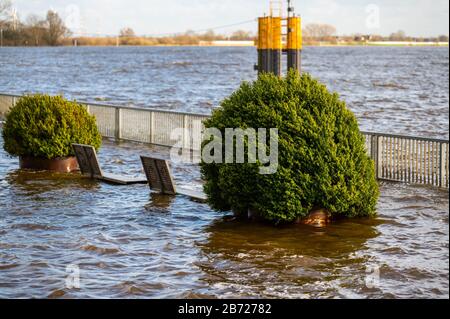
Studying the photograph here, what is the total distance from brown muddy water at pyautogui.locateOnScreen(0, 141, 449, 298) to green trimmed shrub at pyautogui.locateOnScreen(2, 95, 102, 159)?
2447 millimetres

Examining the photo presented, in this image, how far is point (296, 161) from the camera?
13852mm

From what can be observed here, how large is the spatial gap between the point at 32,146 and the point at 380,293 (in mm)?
11194

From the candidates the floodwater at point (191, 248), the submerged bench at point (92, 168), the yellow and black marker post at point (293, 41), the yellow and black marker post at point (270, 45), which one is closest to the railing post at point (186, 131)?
the floodwater at point (191, 248)

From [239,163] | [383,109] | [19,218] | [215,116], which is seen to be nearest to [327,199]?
[239,163]

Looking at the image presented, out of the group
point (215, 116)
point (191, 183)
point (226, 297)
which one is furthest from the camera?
point (191, 183)

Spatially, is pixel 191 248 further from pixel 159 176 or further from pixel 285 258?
pixel 159 176

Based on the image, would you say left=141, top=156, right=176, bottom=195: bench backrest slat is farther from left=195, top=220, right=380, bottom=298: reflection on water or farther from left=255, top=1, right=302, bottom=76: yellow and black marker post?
left=255, top=1, right=302, bottom=76: yellow and black marker post

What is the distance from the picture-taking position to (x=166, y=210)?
1590 centimetres

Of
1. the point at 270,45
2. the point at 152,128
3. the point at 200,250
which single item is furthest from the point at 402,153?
the point at 270,45

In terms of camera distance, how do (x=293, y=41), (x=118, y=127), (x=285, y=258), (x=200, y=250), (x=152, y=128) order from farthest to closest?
1. (x=293, y=41)
2. (x=118, y=127)
3. (x=152, y=128)
4. (x=200, y=250)
5. (x=285, y=258)

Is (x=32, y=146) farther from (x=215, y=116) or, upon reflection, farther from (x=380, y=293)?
(x=380, y=293)

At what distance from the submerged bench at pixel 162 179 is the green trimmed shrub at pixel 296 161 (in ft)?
6.93

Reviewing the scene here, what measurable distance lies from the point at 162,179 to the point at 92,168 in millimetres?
2572

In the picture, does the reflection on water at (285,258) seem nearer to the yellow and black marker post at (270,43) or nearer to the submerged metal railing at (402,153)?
the submerged metal railing at (402,153)
